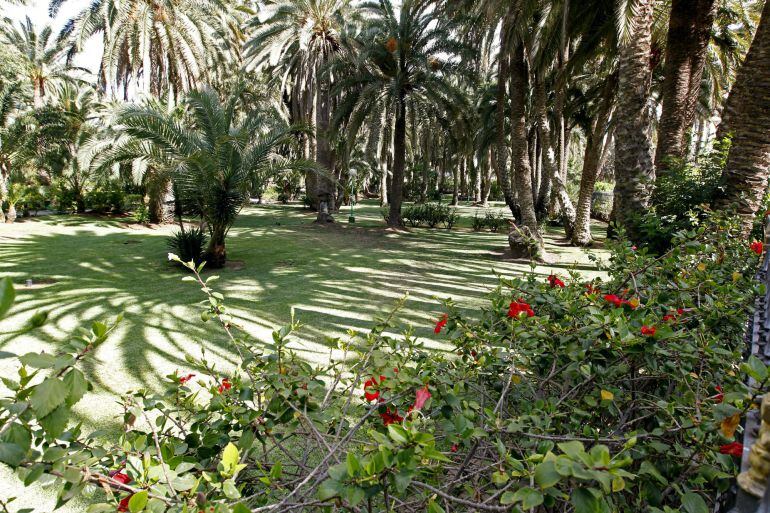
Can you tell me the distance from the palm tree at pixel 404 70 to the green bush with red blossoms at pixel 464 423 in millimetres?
13327

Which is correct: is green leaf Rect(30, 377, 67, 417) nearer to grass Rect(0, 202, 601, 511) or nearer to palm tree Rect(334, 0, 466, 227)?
grass Rect(0, 202, 601, 511)

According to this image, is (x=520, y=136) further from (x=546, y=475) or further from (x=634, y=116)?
(x=546, y=475)

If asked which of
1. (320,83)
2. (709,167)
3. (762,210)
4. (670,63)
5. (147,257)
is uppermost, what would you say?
(320,83)

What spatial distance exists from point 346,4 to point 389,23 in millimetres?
3500

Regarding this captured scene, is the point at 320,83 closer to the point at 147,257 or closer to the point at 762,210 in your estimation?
the point at 147,257

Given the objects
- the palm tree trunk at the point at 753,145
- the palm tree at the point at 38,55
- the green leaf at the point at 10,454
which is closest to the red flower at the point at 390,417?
the green leaf at the point at 10,454

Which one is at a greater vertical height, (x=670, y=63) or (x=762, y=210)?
(x=670, y=63)

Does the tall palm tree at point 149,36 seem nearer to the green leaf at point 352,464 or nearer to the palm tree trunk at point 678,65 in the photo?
the palm tree trunk at point 678,65

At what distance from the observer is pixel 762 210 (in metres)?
4.17

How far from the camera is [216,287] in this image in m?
7.57

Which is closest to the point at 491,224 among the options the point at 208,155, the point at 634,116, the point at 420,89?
the point at 420,89

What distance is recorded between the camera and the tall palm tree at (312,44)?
52.3 feet


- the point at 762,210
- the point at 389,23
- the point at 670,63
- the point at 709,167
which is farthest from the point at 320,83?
the point at 762,210

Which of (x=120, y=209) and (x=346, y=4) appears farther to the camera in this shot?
(x=120, y=209)
